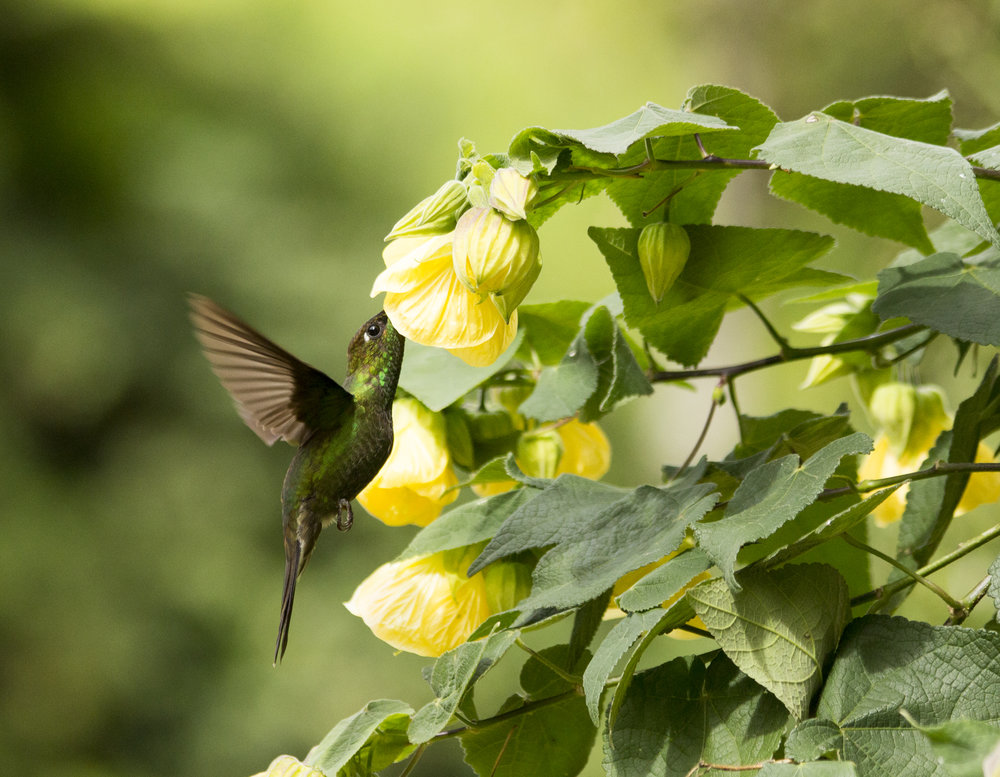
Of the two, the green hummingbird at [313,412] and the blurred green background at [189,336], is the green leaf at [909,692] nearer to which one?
the green hummingbird at [313,412]

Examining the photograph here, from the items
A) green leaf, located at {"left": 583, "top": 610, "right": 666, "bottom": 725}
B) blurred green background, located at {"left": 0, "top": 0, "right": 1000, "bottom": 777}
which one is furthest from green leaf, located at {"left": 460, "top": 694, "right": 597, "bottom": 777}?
blurred green background, located at {"left": 0, "top": 0, "right": 1000, "bottom": 777}

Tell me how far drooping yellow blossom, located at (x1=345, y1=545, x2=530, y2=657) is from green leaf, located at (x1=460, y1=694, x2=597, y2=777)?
4 centimetres

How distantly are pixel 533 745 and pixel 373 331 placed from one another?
21 cm

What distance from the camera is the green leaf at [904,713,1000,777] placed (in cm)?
20

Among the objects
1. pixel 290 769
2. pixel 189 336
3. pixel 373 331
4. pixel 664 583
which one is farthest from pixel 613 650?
pixel 189 336

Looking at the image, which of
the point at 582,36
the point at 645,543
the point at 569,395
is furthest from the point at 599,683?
the point at 582,36

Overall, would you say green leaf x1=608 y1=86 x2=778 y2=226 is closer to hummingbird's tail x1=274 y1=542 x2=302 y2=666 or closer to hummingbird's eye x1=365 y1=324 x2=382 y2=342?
Result: hummingbird's eye x1=365 y1=324 x2=382 y2=342

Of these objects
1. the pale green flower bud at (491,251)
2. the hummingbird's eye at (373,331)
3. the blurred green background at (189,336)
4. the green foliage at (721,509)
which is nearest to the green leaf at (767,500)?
the green foliage at (721,509)

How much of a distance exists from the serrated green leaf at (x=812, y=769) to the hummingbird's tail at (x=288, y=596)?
0.83 ft

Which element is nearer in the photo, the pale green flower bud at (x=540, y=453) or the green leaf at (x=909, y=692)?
the green leaf at (x=909, y=692)

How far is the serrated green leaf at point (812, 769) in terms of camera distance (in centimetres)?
26

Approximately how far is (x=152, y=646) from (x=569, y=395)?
7.38 feet

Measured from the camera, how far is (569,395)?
0.46 meters

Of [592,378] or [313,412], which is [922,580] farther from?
[313,412]
